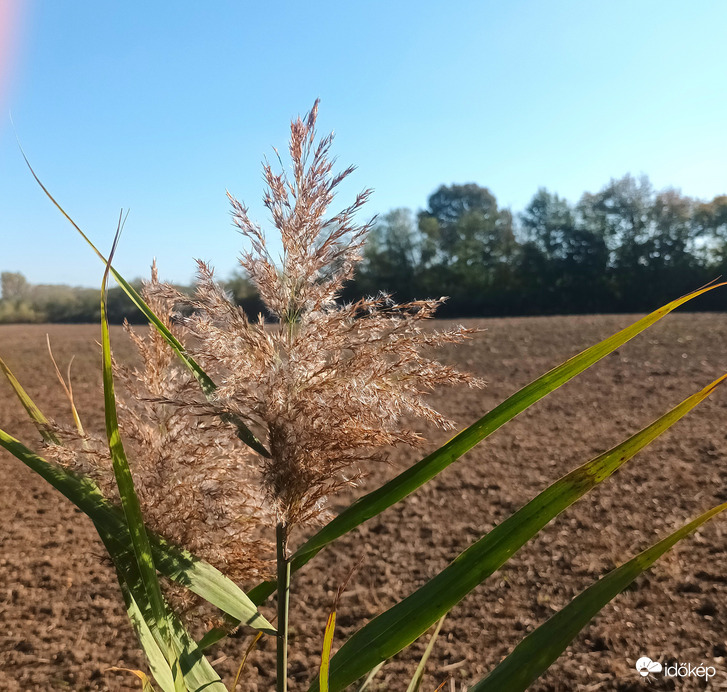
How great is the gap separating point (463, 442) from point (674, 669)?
7.32 feet

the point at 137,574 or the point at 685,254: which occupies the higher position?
the point at 685,254

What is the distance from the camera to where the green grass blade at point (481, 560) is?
3.17ft

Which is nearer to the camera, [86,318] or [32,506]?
[32,506]

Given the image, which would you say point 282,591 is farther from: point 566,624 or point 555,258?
point 555,258

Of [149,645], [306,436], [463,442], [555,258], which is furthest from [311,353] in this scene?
[555,258]

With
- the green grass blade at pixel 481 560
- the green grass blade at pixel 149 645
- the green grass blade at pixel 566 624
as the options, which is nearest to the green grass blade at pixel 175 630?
the green grass blade at pixel 149 645

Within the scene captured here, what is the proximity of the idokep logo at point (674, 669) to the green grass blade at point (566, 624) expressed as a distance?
6.53ft

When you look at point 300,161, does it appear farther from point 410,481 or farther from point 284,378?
point 410,481

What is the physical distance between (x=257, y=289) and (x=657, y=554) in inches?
34.7

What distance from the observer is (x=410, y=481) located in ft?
3.41

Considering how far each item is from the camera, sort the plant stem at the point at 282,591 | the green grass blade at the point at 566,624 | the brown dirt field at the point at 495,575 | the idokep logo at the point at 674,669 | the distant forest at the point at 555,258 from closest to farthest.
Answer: the green grass blade at the point at 566,624
the plant stem at the point at 282,591
the idokep logo at the point at 674,669
the brown dirt field at the point at 495,575
the distant forest at the point at 555,258

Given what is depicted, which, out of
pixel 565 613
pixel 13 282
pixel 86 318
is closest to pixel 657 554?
pixel 565 613

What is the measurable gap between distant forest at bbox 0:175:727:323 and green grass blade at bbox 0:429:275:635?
67.5 feet

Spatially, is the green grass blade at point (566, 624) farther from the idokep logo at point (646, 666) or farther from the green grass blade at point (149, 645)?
the idokep logo at point (646, 666)
